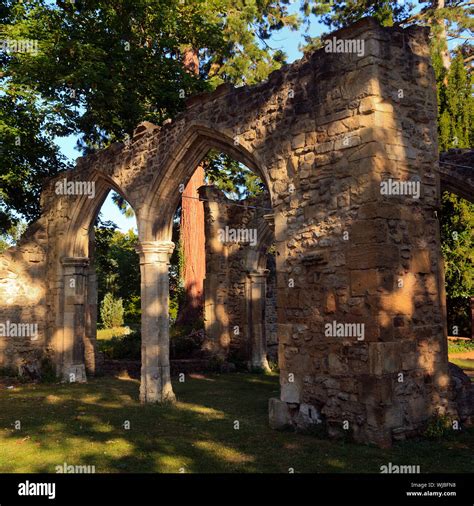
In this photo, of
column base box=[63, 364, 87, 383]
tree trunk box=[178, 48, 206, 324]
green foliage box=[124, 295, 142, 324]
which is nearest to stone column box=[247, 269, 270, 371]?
tree trunk box=[178, 48, 206, 324]

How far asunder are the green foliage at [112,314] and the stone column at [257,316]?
11203 mm

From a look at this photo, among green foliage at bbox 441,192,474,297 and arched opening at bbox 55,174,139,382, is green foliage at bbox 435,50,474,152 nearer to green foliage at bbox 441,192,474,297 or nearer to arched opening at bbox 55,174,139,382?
green foliage at bbox 441,192,474,297

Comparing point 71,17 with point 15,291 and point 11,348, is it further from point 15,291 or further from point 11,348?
point 11,348

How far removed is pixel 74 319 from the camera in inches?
445

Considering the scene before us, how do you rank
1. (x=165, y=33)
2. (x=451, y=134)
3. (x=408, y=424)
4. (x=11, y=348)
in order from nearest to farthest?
(x=408, y=424) < (x=11, y=348) < (x=165, y=33) < (x=451, y=134)

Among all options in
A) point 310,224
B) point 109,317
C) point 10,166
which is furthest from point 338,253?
point 109,317

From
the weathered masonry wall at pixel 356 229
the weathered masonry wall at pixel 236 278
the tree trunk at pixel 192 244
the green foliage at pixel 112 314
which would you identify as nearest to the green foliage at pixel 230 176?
the tree trunk at pixel 192 244

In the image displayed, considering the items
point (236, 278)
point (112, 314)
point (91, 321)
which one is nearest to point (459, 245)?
point (236, 278)

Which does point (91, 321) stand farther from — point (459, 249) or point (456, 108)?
point (456, 108)

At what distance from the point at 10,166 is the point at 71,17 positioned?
14.7 feet

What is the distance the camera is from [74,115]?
14570 mm

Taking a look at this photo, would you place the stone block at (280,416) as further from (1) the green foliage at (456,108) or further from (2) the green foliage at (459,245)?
(1) the green foliage at (456,108)

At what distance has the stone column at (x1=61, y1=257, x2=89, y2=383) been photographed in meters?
11.2

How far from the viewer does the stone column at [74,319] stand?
11.2 m
